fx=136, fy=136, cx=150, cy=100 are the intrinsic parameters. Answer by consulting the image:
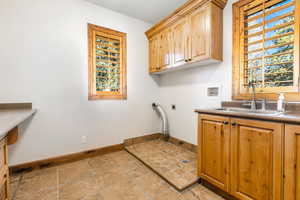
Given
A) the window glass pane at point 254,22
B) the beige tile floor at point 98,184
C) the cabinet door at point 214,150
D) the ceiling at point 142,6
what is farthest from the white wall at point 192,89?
the beige tile floor at point 98,184

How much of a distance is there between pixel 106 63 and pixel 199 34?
5.78ft

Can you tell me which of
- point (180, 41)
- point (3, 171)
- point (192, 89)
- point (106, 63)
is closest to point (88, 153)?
point (3, 171)

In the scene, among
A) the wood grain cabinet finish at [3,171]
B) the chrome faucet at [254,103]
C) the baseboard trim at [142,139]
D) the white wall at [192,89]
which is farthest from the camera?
the baseboard trim at [142,139]

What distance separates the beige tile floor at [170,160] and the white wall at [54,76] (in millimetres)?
597

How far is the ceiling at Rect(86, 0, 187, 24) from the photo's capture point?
2.49m

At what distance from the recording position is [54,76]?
2.21 m

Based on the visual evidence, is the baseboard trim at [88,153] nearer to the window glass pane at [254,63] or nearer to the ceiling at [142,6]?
the window glass pane at [254,63]

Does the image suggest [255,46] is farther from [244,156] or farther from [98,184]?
[98,184]

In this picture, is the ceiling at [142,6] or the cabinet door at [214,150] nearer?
the cabinet door at [214,150]

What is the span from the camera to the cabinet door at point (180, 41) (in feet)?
7.51

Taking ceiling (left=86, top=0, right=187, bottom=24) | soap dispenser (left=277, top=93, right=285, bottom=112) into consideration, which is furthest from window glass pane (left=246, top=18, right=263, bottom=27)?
ceiling (left=86, top=0, right=187, bottom=24)

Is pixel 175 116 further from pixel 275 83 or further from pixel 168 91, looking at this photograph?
pixel 275 83

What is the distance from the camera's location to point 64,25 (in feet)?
7.47

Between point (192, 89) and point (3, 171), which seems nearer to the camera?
point (3, 171)
